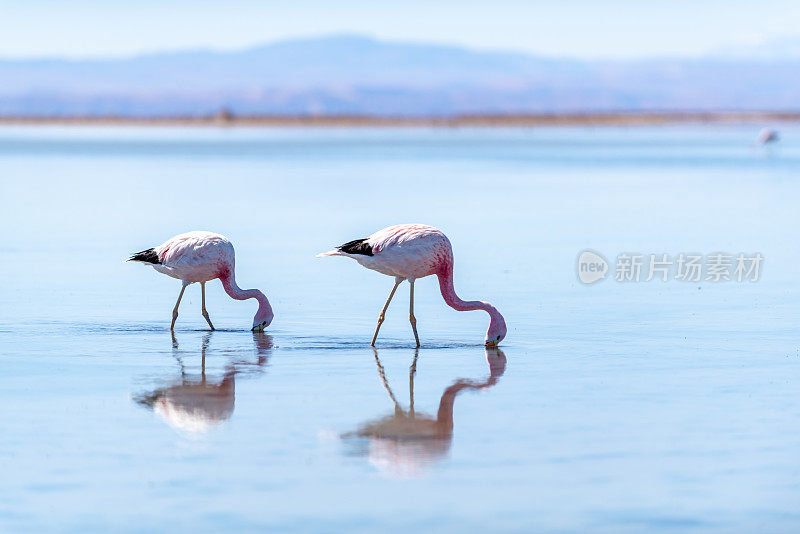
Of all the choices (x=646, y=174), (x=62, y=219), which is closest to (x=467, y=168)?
(x=646, y=174)

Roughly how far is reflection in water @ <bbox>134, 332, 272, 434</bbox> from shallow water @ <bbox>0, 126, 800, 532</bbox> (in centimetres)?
3

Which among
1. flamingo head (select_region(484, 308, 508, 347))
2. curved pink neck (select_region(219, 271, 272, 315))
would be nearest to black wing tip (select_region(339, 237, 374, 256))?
curved pink neck (select_region(219, 271, 272, 315))

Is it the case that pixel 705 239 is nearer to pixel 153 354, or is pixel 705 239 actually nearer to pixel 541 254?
pixel 541 254

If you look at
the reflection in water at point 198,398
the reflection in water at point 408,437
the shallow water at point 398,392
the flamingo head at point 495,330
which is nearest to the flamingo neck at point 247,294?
the shallow water at point 398,392

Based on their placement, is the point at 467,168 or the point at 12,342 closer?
the point at 12,342

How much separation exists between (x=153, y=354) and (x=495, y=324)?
2.60 m

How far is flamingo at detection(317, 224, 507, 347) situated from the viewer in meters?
10.4

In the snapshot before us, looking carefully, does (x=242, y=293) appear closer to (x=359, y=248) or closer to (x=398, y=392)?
(x=359, y=248)

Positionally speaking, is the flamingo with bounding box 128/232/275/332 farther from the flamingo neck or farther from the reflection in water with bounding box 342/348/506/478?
the reflection in water with bounding box 342/348/506/478

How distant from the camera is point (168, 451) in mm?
7145

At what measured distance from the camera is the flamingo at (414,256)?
411 inches

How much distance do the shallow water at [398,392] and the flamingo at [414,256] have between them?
257 mm

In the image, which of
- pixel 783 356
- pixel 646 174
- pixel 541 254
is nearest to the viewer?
pixel 783 356

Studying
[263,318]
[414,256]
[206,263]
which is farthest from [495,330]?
[206,263]
